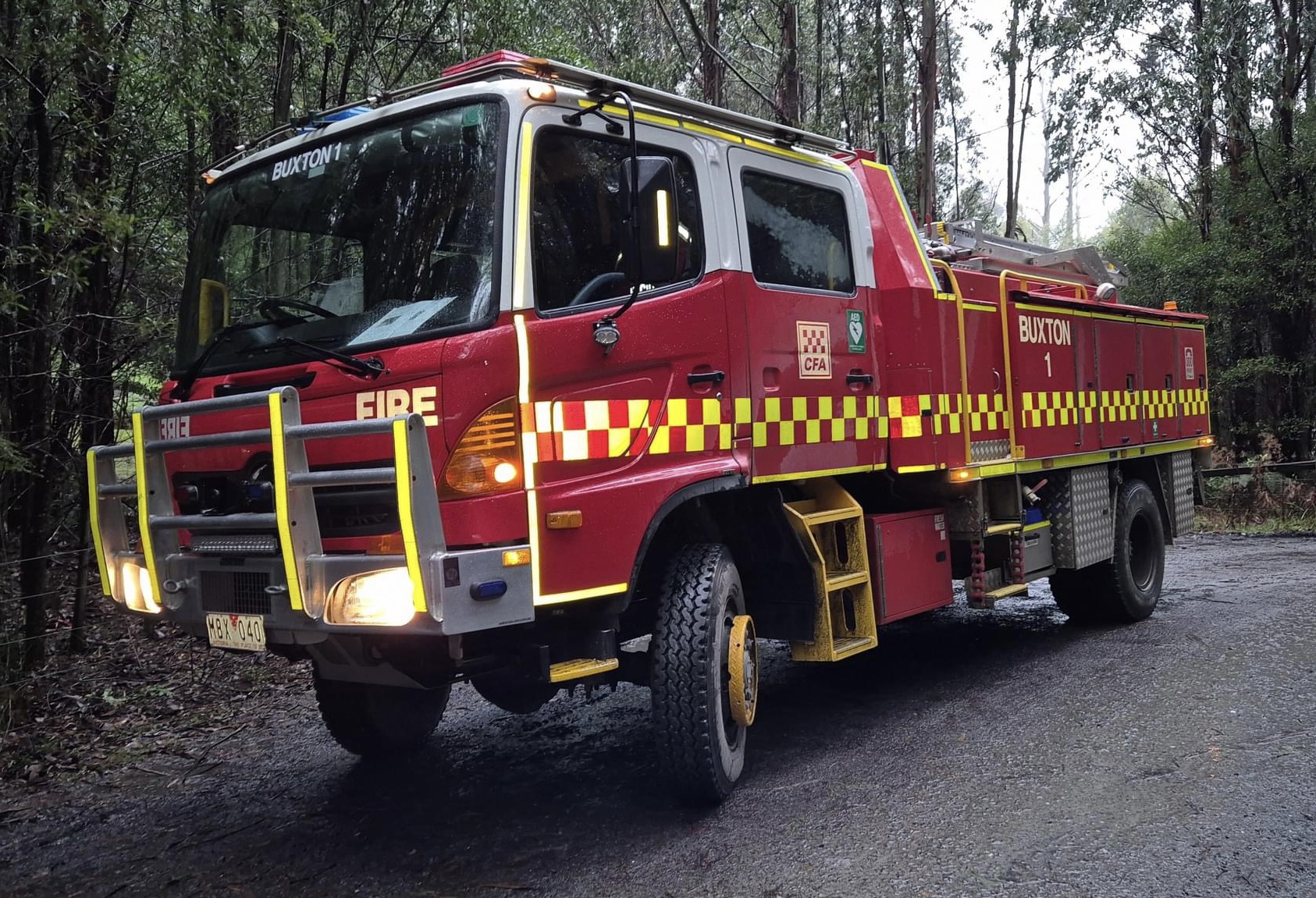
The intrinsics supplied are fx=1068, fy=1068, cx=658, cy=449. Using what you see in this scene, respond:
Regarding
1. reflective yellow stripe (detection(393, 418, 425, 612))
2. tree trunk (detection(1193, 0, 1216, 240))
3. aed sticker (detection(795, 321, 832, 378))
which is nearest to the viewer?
reflective yellow stripe (detection(393, 418, 425, 612))

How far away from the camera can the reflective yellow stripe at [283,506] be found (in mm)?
3443

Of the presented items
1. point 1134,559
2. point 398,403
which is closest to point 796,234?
point 398,403

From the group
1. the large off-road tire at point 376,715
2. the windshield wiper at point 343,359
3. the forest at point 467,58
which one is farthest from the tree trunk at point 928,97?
the windshield wiper at point 343,359

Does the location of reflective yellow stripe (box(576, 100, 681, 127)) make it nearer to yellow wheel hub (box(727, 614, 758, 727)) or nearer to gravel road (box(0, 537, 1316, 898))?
yellow wheel hub (box(727, 614, 758, 727))

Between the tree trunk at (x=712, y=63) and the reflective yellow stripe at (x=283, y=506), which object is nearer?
the reflective yellow stripe at (x=283, y=506)

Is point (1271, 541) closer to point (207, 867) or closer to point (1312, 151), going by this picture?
point (1312, 151)

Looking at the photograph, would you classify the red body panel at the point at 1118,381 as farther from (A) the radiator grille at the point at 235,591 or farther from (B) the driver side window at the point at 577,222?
(A) the radiator grille at the point at 235,591

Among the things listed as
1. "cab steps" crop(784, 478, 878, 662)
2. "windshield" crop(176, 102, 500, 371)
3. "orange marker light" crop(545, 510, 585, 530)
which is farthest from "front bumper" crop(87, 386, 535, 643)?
"cab steps" crop(784, 478, 878, 662)

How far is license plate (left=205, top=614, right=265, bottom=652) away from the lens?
12.2 feet

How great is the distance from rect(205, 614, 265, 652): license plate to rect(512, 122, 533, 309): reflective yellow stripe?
143 centimetres

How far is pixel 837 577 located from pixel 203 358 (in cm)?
302

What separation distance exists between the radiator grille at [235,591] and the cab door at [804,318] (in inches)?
80.1

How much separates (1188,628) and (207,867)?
21.4ft

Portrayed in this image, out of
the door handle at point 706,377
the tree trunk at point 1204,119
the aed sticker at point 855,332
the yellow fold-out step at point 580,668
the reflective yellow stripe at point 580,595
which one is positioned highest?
the tree trunk at point 1204,119
